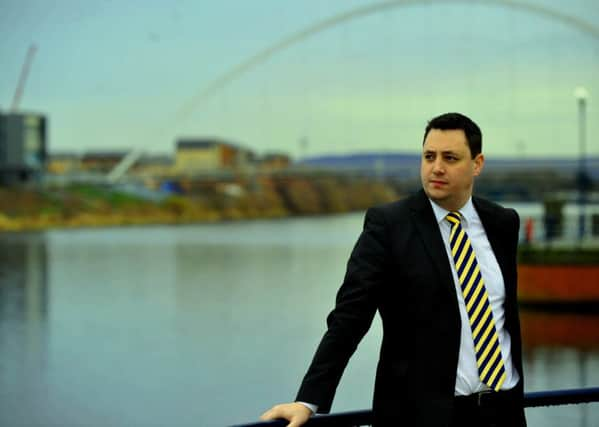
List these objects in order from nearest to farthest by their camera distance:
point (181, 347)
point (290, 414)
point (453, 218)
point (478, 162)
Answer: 1. point (290, 414)
2. point (453, 218)
3. point (478, 162)
4. point (181, 347)

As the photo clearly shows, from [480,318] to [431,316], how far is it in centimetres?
12

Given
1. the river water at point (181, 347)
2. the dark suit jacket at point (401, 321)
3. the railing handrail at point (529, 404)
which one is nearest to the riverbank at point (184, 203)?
the river water at point (181, 347)

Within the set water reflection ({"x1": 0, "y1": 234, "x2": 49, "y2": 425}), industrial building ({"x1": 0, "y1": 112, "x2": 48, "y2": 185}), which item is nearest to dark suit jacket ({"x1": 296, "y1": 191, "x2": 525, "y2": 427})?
water reflection ({"x1": 0, "y1": 234, "x2": 49, "y2": 425})

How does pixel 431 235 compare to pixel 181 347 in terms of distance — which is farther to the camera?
pixel 181 347

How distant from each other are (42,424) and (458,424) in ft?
33.6

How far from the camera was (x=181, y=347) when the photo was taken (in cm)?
1716

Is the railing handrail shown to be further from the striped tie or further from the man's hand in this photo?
the striped tie

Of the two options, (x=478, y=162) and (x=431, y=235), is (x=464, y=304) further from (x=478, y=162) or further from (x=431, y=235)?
(x=478, y=162)

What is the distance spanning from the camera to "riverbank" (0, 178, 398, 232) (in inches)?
2849

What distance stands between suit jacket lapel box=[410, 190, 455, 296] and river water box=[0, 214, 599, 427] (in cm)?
64

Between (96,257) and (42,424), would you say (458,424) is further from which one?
(96,257)

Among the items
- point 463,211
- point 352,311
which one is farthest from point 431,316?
point 463,211

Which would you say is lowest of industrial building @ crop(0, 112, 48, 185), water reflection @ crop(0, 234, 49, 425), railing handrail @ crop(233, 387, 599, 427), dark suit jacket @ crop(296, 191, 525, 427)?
water reflection @ crop(0, 234, 49, 425)

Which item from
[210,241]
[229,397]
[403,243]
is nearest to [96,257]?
[210,241]
